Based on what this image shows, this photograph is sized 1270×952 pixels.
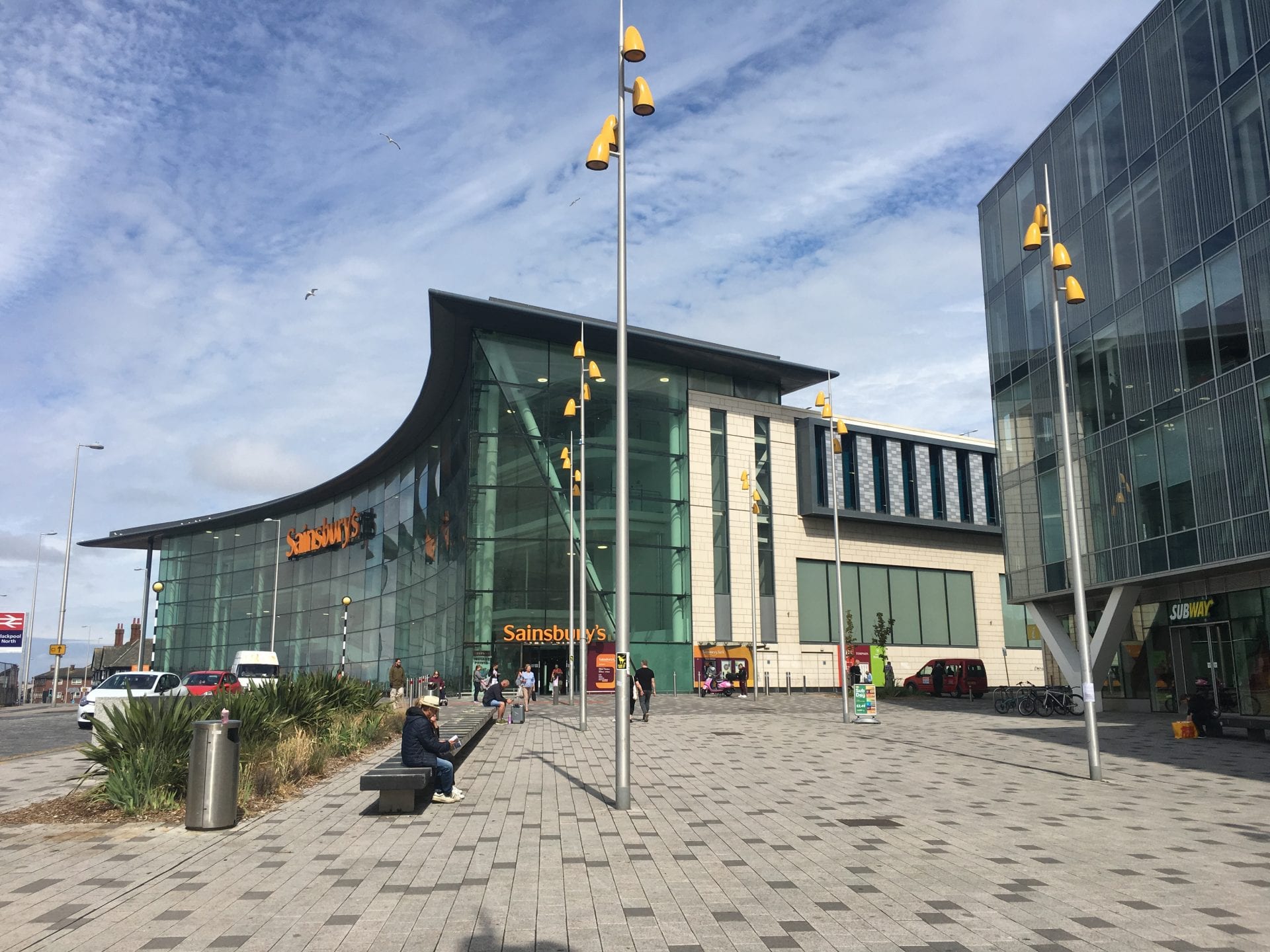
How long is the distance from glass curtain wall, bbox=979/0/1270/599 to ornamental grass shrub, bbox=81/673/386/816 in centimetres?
2140

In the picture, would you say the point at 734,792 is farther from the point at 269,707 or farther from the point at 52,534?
the point at 52,534

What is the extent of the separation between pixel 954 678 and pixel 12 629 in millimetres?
46810

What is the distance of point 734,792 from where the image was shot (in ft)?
48.2

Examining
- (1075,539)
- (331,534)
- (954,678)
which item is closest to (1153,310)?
(1075,539)

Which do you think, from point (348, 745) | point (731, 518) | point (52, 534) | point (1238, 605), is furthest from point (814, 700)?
point (52, 534)

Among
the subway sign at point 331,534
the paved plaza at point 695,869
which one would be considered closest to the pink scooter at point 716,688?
the subway sign at point 331,534

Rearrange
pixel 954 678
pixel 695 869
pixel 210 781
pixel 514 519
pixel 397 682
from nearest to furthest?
pixel 695 869 < pixel 210 781 < pixel 397 682 < pixel 514 519 < pixel 954 678

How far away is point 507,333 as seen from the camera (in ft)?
166

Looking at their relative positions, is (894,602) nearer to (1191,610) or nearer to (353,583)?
(1191,610)

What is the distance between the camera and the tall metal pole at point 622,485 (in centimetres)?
1316

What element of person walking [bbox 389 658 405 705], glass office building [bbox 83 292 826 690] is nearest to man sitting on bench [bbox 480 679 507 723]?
person walking [bbox 389 658 405 705]

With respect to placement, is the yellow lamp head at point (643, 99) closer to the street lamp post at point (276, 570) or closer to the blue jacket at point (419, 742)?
the blue jacket at point (419, 742)

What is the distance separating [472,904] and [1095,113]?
31.9 meters

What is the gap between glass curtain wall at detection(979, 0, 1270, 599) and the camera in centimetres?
2503
